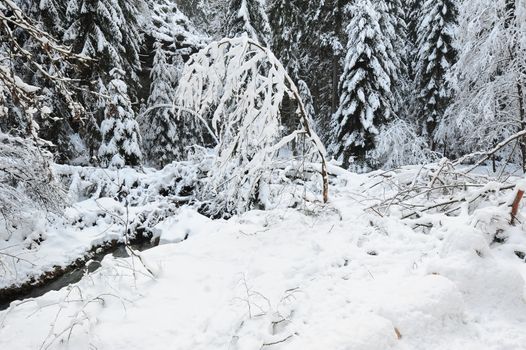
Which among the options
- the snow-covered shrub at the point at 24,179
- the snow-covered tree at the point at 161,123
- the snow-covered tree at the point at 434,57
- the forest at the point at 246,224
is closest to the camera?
the forest at the point at 246,224

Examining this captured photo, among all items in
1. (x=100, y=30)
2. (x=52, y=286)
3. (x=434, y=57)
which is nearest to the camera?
(x=52, y=286)

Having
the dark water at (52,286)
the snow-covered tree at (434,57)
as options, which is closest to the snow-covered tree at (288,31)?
the snow-covered tree at (434,57)

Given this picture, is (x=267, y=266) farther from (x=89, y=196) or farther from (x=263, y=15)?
(x=263, y=15)

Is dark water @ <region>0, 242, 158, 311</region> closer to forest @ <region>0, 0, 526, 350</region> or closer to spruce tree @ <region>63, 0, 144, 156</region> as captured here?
forest @ <region>0, 0, 526, 350</region>

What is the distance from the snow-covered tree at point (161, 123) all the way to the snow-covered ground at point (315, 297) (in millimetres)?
14404

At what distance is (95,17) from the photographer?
12023mm

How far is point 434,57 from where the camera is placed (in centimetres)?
1752

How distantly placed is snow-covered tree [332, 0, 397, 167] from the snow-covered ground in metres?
11.1

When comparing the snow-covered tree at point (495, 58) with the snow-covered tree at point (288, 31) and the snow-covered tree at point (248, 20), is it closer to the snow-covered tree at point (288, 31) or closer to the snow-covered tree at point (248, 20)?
the snow-covered tree at point (248, 20)

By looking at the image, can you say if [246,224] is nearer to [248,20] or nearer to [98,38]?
[98,38]

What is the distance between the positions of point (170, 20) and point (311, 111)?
38.8ft

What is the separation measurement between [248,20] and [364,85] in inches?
216

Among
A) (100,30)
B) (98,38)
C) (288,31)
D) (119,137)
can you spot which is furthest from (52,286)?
(288,31)

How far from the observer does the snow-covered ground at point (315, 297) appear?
2.35 m
